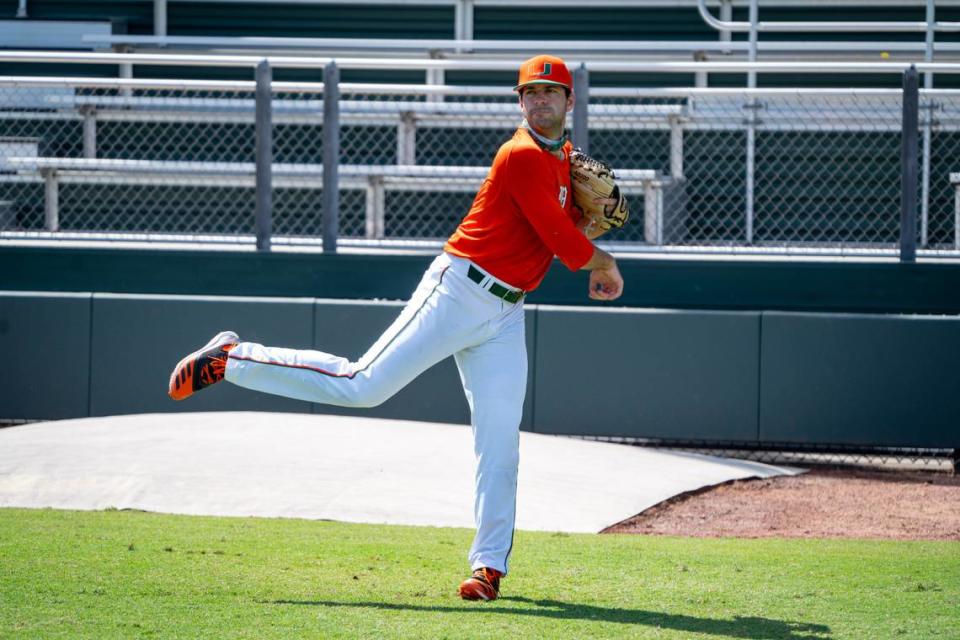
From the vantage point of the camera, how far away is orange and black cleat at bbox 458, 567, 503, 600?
13.5 ft

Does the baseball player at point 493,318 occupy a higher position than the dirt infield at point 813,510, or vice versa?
the baseball player at point 493,318

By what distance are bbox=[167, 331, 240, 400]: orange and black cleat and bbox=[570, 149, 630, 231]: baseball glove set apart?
1.41 metres

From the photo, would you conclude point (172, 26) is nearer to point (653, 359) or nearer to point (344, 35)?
point (344, 35)

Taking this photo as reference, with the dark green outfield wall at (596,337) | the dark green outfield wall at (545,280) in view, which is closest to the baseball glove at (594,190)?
the dark green outfield wall at (596,337)

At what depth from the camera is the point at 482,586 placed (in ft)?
13.6

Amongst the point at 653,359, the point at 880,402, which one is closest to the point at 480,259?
the point at 653,359

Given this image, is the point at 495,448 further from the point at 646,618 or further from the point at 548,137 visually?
the point at 548,137

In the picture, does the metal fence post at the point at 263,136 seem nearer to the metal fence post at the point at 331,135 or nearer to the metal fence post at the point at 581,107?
the metal fence post at the point at 331,135

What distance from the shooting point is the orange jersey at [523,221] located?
4.15 meters

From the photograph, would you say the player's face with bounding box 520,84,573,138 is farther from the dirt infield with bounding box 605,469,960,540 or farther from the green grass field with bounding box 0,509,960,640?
the dirt infield with bounding box 605,469,960,540

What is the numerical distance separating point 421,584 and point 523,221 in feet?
4.50

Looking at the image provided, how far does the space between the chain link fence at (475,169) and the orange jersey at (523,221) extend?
3.83m

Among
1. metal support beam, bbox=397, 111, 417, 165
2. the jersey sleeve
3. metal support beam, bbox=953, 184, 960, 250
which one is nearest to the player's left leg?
the jersey sleeve

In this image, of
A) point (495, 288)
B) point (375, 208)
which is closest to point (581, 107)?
point (375, 208)
